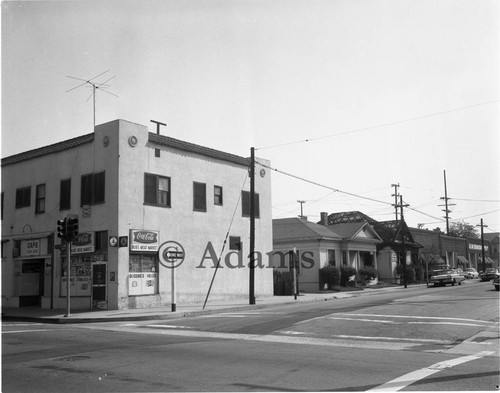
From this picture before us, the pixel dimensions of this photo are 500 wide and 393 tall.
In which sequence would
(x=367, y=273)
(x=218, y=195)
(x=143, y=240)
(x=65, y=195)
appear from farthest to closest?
1. (x=367, y=273)
2. (x=218, y=195)
3. (x=65, y=195)
4. (x=143, y=240)

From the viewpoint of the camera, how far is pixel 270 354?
1182 cm

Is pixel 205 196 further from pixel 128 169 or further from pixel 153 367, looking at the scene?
pixel 153 367

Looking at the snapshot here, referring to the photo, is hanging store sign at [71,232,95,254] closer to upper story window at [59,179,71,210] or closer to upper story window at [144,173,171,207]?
upper story window at [59,179,71,210]

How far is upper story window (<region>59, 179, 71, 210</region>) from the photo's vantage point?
2923 cm

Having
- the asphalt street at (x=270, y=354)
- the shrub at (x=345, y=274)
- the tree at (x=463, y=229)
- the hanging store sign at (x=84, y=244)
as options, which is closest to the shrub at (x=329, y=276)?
the shrub at (x=345, y=274)

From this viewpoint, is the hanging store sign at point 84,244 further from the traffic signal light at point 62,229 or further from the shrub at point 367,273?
the shrub at point 367,273

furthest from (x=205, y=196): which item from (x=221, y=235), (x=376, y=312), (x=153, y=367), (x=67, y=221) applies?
(x=153, y=367)

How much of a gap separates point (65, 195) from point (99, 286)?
19.0ft

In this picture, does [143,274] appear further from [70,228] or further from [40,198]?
[40,198]

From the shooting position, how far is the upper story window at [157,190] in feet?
92.8

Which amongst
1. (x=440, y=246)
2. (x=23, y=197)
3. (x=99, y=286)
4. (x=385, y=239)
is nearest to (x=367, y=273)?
(x=385, y=239)

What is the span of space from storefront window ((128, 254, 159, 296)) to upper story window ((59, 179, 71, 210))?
5128 mm

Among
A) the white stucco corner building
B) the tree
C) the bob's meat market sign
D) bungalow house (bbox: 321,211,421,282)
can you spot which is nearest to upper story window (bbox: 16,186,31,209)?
the white stucco corner building

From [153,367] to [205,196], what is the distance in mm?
21985
